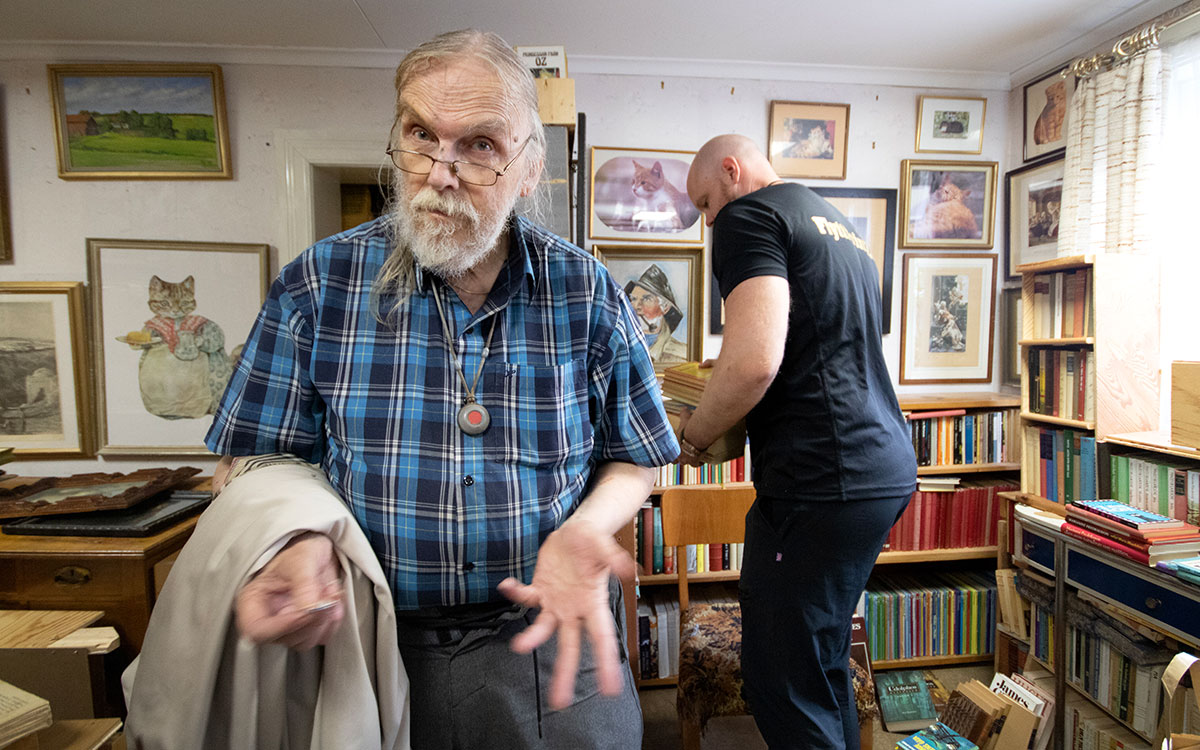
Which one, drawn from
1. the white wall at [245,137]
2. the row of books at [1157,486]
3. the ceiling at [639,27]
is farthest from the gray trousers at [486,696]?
the white wall at [245,137]

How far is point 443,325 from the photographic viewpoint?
0.89 metres

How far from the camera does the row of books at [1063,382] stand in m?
2.16

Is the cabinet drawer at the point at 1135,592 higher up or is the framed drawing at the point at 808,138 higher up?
the framed drawing at the point at 808,138

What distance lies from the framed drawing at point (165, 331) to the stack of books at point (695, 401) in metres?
1.89

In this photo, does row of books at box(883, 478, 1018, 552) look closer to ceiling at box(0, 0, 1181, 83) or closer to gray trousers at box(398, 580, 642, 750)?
ceiling at box(0, 0, 1181, 83)

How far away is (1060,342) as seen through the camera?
2203mm

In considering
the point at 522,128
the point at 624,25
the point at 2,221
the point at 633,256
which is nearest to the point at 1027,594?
the point at 633,256

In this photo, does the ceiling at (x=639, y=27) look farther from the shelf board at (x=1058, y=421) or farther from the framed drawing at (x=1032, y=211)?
the shelf board at (x=1058, y=421)

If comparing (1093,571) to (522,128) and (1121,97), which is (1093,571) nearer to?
(1121,97)

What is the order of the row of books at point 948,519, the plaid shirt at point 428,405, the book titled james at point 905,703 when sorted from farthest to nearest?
the row of books at point 948,519 → the book titled james at point 905,703 → the plaid shirt at point 428,405

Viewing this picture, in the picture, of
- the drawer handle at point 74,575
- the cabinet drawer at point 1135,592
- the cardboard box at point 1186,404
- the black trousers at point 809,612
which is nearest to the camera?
the black trousers at point 809,612

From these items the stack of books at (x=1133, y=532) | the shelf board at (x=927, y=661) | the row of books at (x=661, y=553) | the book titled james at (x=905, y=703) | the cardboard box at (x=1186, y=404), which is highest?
the cardboard box at (x=1186, y=404)

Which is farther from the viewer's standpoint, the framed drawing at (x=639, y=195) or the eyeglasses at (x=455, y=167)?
the framed drawing at (x=639, y=195)

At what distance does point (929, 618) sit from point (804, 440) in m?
1.86
